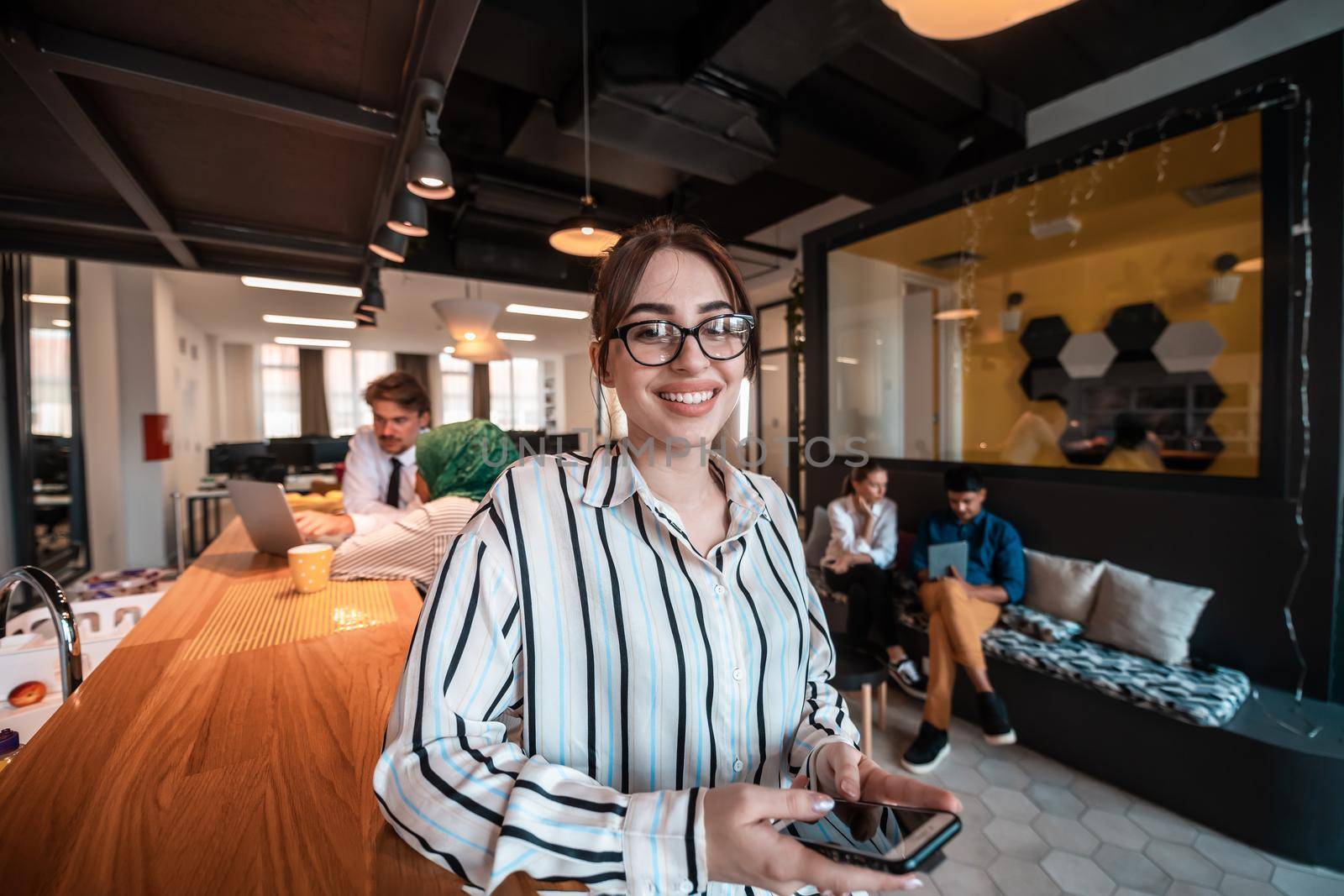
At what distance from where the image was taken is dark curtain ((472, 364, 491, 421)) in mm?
14102

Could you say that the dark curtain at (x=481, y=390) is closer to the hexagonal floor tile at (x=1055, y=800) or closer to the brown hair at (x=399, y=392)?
the brown hair at (x=399, y=392)

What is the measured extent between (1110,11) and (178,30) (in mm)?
4263

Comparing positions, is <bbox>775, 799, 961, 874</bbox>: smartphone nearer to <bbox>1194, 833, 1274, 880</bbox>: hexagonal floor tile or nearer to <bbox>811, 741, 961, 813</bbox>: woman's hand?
<bbox>811, 741, 961, 813</bbox>: woman's hand

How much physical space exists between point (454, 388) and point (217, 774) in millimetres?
14351

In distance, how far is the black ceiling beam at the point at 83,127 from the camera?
3.50 feet

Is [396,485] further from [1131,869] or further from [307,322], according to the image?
[307,322]

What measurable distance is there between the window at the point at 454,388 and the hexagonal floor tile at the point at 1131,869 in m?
13.6

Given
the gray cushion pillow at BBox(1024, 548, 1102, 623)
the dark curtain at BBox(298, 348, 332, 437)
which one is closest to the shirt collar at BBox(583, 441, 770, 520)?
the gray cushion pillow at BBox(1024, 548, 1102, 623)

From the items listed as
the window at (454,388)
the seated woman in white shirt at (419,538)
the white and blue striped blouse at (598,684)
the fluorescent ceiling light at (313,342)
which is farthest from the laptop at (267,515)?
the window at (454,388)

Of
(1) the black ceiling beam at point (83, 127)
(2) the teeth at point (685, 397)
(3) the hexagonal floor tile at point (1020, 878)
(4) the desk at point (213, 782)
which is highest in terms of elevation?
(1) the black ceiling beam at point (83, 127)

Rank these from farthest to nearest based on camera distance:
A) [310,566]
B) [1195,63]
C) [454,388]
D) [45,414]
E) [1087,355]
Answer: [454,388] → [45,414] → [1087,355] → [1195,63] → [310,566]

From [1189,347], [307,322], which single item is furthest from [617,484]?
[307,322]

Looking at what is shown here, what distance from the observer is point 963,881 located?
186 cm

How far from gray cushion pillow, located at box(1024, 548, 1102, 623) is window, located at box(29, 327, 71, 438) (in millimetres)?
6713
